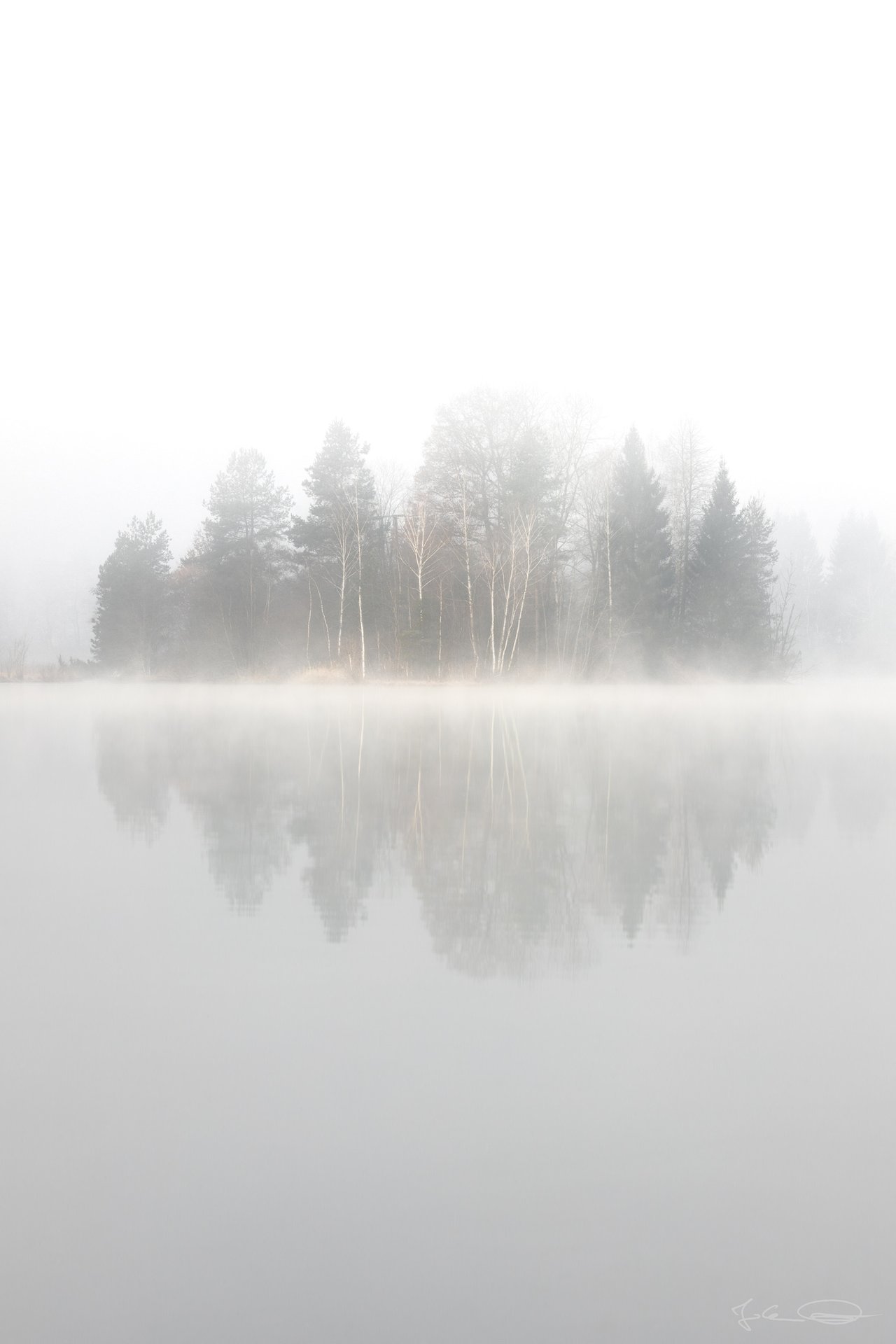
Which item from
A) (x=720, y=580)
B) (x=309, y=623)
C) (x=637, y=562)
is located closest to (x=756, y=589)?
(x=720, y=580)

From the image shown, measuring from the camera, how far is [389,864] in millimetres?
5965

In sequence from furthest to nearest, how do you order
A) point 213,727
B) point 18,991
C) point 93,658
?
point 93,658
point 213,727
point 18,991

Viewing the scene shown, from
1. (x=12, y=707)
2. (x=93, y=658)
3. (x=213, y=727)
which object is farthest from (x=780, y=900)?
(x=93, y=658)

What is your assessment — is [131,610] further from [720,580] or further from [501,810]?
[501,810]

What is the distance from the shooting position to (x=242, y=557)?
43.7 metres

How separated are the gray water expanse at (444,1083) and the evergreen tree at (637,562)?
30.2 m

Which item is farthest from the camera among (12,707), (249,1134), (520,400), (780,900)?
(520,400)

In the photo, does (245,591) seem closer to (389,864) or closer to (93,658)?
(93,658)

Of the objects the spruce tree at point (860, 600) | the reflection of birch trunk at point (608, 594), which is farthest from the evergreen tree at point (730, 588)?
the spruce tree at point (860, 600)

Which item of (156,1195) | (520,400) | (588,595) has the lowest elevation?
(156,1195)

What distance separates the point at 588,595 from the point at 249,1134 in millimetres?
35863

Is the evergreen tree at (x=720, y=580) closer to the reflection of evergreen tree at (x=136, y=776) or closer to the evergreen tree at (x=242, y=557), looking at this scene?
the evergreen tree at (x=242, y=557)
